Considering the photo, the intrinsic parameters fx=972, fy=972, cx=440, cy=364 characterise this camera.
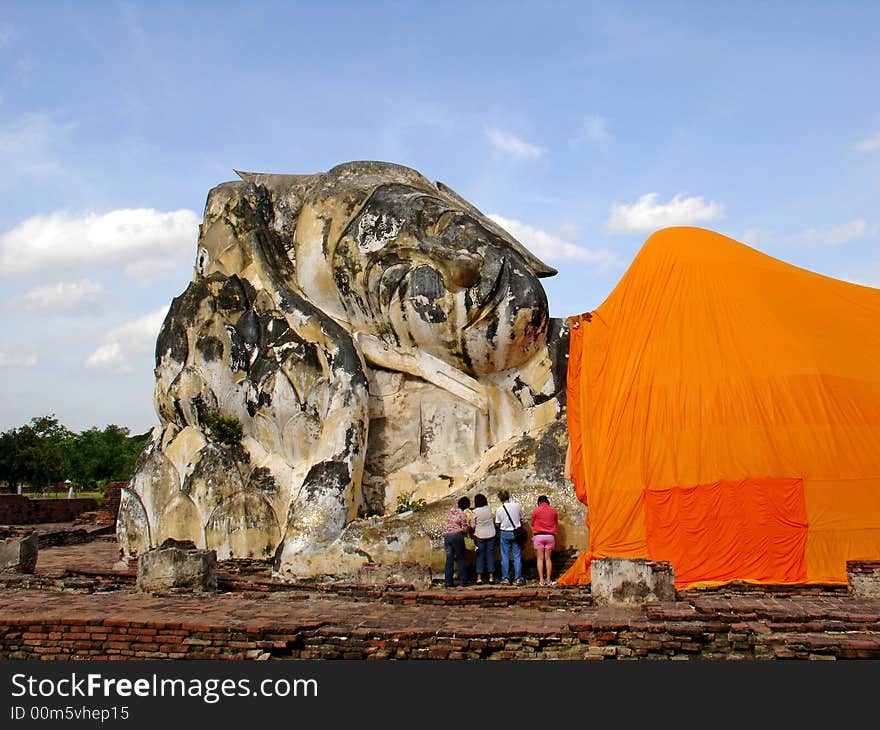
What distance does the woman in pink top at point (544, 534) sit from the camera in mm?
9645

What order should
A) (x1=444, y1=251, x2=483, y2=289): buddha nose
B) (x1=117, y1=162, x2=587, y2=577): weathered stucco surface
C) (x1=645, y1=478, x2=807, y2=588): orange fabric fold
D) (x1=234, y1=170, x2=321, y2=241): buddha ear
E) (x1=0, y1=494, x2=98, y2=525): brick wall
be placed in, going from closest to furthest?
(x1=645, y1=478, x2=807, y2=588): orange fabric fold < (x1=117, y1=162, x2=587, y2=577): weathered stucco surface < (x1=444, y1=251, x2=483, y2=289): buddha nose < (x1=234, y1=170, x2=321, y2=241): buddha ear < (x1=0, y1=494, x2=98, y2=525): brick wall

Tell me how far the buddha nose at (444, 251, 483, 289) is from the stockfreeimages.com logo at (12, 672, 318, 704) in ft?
21.4

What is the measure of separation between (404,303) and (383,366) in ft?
2.78

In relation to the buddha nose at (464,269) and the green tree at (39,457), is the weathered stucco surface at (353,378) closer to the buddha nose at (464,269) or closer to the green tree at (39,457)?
the buddha nose at (464,269)

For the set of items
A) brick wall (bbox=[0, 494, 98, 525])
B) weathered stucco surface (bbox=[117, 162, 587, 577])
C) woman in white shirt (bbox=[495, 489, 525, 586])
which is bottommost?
woman in white shirt (bbox=[495, 489, 525, 586])

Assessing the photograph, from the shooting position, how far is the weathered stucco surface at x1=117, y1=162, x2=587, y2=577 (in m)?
11.2

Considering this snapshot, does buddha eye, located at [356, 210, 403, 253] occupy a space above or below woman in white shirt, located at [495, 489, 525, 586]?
above

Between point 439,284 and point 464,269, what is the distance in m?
0.35

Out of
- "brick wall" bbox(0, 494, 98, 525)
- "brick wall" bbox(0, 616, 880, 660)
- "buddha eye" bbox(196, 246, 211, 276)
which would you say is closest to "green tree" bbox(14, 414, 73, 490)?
"brick wall" bbox(0, 494, 98, 525)

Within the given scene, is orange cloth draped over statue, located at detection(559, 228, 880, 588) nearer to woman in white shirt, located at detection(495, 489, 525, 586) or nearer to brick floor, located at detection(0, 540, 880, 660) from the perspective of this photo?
woman in white shirt, located at detection(495, 489, 525, 586)

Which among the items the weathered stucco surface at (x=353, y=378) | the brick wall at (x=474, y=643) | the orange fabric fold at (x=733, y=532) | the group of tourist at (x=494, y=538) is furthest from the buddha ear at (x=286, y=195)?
the brick wall at (x=474, y=643)

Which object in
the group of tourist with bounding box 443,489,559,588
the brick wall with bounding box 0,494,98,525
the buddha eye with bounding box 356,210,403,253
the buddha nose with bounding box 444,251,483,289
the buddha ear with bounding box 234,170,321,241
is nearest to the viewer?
the group of tourist with bounding box 443,489,559,588

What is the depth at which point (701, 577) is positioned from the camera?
9195 mm

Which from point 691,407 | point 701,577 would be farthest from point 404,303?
point 701,577
